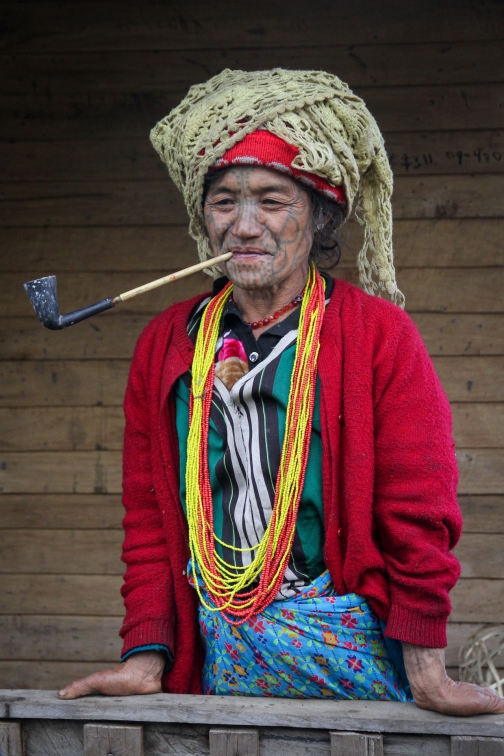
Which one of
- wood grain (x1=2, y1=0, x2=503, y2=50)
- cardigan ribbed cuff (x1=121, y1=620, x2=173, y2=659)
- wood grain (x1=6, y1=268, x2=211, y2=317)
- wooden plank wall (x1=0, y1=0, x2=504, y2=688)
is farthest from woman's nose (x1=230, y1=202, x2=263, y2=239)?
wood grain (x1=2, y1=0, x2=503, y2=50)

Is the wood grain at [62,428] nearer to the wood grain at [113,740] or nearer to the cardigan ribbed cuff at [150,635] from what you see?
the cardigan ribbed cuff at [150,635]

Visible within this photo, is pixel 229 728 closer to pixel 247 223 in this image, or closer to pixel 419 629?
pixel 419 629

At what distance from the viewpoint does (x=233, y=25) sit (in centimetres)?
316

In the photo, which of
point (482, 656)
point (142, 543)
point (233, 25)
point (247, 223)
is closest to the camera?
point (247, 223)

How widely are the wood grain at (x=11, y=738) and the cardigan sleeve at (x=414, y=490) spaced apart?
2.46ft

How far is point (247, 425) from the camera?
1.83m

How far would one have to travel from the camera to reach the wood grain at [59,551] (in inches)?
132

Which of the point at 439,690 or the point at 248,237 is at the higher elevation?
the point at 248,237

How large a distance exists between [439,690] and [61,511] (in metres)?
2.02

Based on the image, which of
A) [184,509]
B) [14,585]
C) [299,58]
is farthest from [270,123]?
[14,585]

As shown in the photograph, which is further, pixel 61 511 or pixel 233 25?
pixel 61 511

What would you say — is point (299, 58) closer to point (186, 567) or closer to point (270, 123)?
point (270, 123)

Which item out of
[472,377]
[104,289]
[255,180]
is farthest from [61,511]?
[255,180]

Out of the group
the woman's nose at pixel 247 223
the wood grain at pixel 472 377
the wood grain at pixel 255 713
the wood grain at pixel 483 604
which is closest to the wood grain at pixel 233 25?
the wood grain at pixel 472 377
